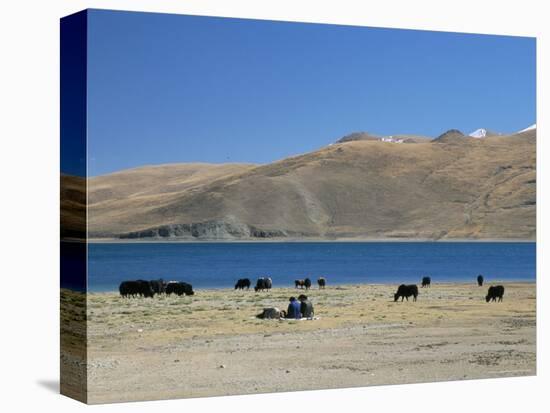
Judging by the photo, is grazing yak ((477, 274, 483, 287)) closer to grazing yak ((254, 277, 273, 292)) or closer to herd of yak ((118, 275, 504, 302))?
herd of yak ((118, 275, 504, 302))

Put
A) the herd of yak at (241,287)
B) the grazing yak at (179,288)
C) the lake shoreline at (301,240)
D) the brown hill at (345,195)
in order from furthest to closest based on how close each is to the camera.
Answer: the brown hill at (345,195) → the grazing yak at (179,288) → the lake shoreline at (301,240) → the herd of yak at (241,287)

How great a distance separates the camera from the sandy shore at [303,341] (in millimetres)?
23344

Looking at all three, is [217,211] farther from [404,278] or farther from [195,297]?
[404,278]

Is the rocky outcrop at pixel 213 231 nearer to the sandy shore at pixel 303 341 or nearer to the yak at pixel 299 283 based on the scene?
the yak at pixel 299 283

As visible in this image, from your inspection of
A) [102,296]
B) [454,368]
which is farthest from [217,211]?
[454,368]

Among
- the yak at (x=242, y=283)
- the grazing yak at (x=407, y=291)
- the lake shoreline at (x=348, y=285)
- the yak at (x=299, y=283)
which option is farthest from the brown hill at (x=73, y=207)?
the grazing yak at (x=407, y=291)

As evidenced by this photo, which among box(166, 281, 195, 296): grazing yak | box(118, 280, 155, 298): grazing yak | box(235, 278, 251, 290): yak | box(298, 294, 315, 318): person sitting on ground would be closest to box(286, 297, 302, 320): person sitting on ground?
box(298, 294, 315, 318): person sitting on ground

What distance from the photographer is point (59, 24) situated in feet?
79.6

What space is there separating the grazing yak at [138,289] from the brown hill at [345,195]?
879 mm

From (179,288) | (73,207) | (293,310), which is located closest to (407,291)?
(293,310)

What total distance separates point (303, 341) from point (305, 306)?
0.70 metres

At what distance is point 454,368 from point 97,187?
7.77m

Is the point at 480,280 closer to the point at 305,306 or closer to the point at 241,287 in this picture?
the point at 305,306

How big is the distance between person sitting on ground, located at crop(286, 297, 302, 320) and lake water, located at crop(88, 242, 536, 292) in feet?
1.19
